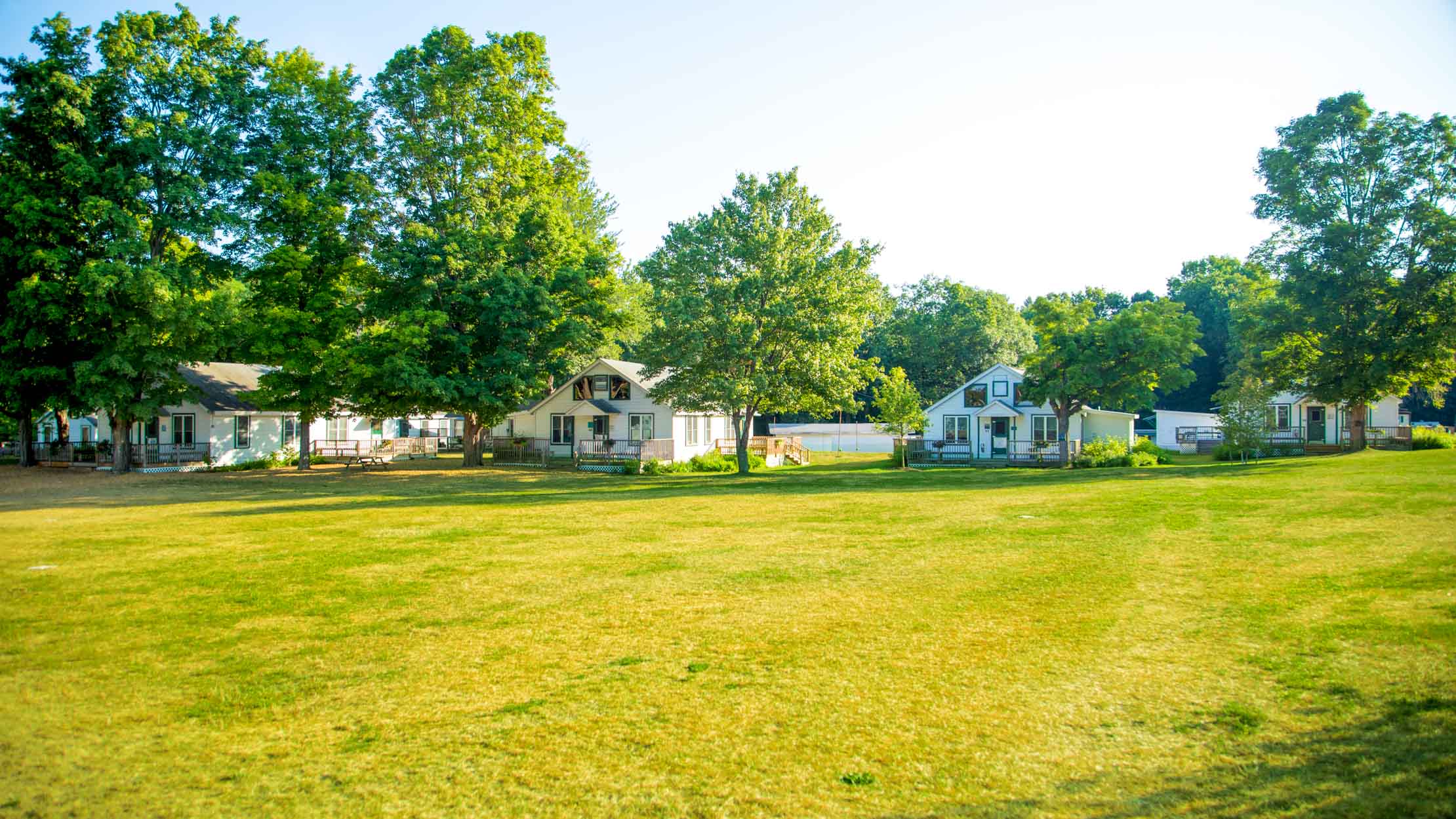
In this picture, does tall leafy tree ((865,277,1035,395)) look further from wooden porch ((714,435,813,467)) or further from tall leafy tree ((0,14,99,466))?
tall leafy tree ((0,14,99,466))

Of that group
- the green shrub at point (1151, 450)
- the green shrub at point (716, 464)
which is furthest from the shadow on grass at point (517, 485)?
the green shrub at point (1151, 450)

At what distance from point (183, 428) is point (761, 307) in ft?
A: 94.6

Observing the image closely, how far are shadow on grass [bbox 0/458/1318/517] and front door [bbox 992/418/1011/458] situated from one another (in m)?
5.73

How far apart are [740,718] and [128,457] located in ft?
124

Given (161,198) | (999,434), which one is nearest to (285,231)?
(161,198)

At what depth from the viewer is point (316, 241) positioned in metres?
32.8

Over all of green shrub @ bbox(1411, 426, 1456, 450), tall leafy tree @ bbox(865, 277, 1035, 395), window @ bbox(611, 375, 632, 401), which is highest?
tall leafy tree @ bbox(865, 277, 1035, 395)

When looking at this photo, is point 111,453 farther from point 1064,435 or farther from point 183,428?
point 1064,435

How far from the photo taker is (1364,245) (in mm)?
31703

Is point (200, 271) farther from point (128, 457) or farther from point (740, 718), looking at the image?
point (740, 718)

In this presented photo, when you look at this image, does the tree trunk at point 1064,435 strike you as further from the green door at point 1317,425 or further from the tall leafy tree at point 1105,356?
the green door at point 1317,425

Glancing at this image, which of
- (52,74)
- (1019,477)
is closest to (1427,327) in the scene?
(1019,477)

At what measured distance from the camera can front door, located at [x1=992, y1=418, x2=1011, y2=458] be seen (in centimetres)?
4150

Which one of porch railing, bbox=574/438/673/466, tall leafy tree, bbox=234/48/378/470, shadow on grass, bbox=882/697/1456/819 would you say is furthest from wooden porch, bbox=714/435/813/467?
shadow on grass, bbox=882/697/1456/819
